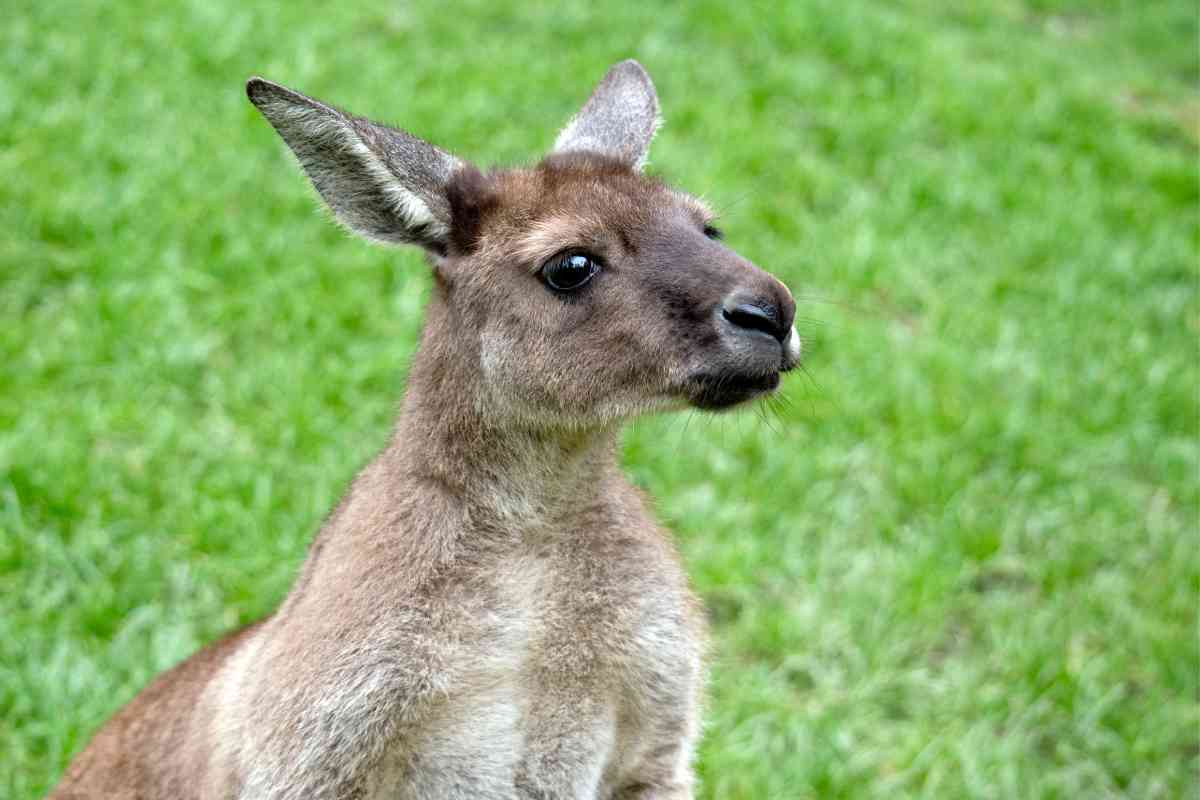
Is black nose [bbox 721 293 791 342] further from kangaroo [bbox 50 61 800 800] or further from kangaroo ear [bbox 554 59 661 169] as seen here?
kangaroo ear [bbox 554 59 661 169]

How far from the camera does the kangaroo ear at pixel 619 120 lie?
3.99 metres

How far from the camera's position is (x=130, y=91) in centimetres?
805

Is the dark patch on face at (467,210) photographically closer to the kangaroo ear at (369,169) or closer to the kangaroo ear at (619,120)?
the kangaroo ear at (369,169)

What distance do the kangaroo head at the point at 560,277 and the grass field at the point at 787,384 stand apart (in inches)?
39.7

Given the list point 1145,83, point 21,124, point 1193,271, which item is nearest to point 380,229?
point 21,124

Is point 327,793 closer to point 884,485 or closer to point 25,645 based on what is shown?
point 25,645

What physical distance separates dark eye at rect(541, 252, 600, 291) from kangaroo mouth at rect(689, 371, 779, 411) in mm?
391

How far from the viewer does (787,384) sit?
6.80 meters

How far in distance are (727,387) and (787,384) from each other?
358 centimetres

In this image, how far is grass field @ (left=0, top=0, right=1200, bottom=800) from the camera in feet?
17.1

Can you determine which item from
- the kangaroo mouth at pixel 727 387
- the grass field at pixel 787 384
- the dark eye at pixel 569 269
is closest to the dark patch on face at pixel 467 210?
the dark eye at pixel 569 269

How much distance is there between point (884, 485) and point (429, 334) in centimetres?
333

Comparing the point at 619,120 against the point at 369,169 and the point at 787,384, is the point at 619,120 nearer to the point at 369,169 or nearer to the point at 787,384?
the point at 369,169

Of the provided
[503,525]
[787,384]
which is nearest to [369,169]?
[503,525]
